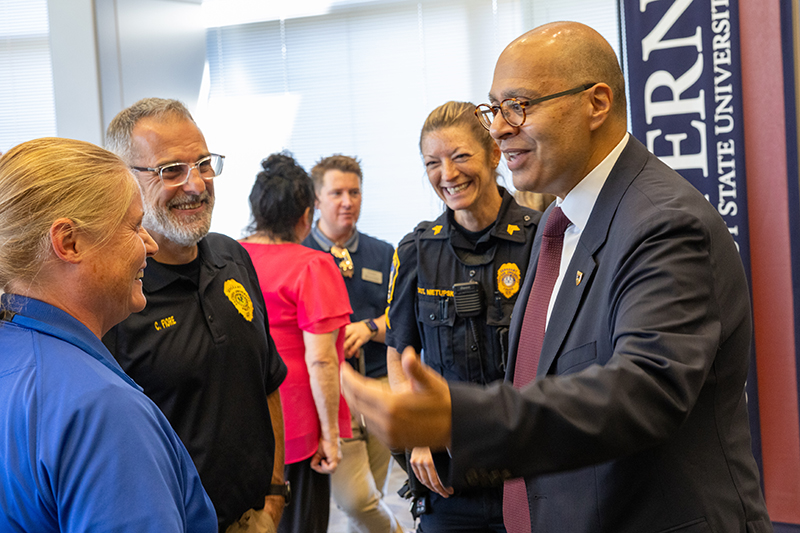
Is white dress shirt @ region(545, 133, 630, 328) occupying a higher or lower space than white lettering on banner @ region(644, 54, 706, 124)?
lower

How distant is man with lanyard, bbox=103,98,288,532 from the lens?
1.65 m

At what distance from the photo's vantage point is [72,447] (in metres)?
0.94

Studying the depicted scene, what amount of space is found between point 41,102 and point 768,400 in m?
5.53

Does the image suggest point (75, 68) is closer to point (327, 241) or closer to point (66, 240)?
point (327, 241)

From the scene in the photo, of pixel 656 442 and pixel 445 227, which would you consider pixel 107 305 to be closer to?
pixel 656 442

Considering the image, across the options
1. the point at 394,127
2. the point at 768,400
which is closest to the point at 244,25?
the point at 394,127

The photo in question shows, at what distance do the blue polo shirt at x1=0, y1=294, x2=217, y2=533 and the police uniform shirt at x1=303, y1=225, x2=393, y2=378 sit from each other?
7.77 ft

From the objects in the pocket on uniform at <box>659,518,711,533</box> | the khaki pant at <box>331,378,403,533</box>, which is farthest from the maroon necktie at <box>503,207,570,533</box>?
the khaki pant at <box>331,378,403,533</box>

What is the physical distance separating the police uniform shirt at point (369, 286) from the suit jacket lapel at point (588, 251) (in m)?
2.17

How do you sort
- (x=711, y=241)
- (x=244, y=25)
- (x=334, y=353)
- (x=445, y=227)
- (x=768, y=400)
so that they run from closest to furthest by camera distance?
1. (x=711, y=241)
2. (x=445, y=227)
3. (x=334, y=353)
4. (x=768, y=400)
5. (x=244, y=25)

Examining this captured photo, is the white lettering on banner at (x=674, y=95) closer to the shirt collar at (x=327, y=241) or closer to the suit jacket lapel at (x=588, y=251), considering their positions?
the shirt collar at (x=327, y=241)

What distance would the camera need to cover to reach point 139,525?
3.18ft

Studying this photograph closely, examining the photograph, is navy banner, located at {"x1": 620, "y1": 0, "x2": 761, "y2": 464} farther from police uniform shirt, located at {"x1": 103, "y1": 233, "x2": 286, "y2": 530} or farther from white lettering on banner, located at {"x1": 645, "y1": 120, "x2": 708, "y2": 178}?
police uniform shirt, located at {"x1": 103, "y1": 233, "x2": 286, "y2": 530}

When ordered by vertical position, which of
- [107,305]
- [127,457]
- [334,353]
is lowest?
[334,353]
